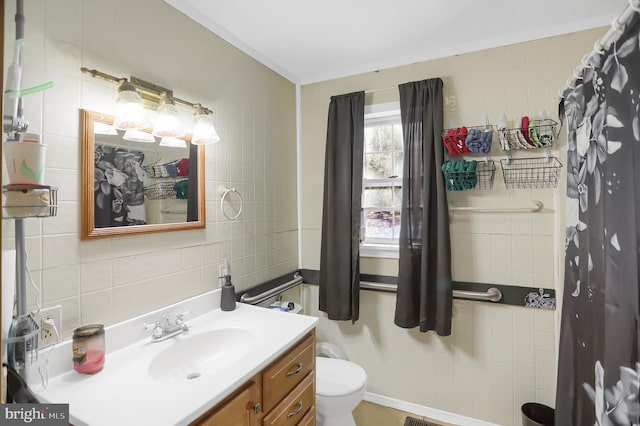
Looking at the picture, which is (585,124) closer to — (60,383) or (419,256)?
(419,256)

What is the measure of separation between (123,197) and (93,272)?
12.4 inches

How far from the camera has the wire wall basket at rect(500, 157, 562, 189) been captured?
6.04ft

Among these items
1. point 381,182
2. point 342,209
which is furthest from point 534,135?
point 342,209

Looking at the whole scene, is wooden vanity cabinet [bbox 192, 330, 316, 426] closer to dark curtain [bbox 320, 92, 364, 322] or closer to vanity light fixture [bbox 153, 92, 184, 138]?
dark curtain [bbox 320, 92, 364, 322]

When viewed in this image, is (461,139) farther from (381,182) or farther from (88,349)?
(88,349)

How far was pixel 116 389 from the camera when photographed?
101 centimetres

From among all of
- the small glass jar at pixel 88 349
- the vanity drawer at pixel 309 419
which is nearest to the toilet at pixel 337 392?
the vanity drawer at pixel 309 419

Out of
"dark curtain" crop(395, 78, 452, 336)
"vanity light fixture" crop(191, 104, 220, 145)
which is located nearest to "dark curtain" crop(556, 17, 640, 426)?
"dark curtain" crop(395, 78, 452, 336)

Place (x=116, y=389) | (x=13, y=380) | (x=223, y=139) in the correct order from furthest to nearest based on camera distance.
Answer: (x=223, y=139) → (x=116, y=389) → (x=13, y=380)

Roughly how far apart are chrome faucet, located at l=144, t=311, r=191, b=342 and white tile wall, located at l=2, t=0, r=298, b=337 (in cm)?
9

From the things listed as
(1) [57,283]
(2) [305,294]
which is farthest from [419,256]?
(1) [57,283]

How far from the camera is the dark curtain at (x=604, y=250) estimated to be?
2.62ft

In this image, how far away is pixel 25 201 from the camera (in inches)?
33.8

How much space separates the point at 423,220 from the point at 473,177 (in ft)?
1.30
